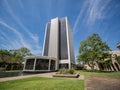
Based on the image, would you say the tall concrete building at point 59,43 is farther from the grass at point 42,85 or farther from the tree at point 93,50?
the grass at point 42,85

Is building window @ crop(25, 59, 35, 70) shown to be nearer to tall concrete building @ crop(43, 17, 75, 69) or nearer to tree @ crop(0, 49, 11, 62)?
tree @ crop(0, 49, 11, 62)

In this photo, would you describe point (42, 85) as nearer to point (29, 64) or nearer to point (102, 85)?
point (102, 85)

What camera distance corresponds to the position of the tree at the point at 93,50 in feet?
95.6

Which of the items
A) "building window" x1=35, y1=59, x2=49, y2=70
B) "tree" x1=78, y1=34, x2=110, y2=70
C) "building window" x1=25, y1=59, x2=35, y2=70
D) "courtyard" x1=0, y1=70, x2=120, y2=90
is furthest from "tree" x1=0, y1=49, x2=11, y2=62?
"courtyard" x1=0, y1=70, x2=120, y2=90

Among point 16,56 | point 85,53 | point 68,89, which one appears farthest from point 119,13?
point 16,56

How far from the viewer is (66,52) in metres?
46.3

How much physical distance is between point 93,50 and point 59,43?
76.8ft

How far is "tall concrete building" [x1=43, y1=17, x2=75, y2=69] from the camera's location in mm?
45862

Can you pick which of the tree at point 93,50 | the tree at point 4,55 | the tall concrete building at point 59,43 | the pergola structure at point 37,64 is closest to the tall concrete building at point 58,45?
the tall concrete building at point 59,43

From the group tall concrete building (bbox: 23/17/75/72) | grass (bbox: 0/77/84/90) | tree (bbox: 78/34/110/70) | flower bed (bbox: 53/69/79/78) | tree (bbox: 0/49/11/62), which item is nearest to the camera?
grass (bbox: 0/77/84/90)

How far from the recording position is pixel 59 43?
1962 inches

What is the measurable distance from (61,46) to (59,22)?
16389mm

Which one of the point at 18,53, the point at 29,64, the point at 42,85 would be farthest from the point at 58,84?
the point at 18,53

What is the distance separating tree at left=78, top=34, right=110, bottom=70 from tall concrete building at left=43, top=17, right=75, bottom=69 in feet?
43.3
